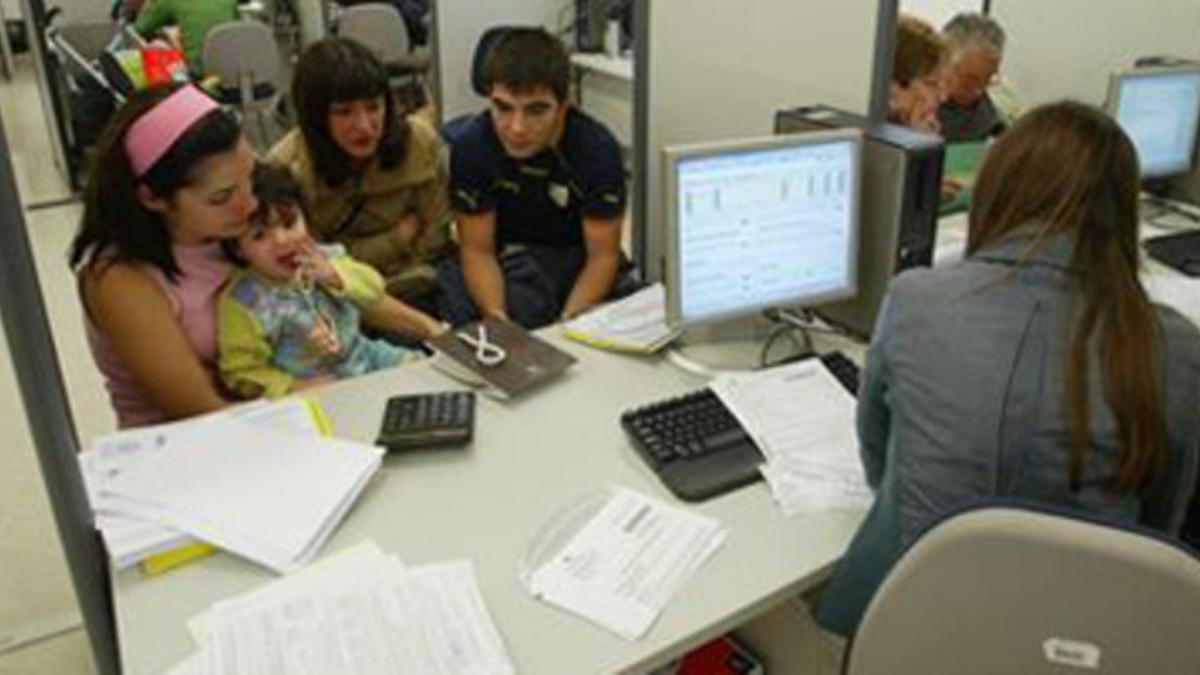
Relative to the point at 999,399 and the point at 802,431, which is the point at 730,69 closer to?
the point at 802,431

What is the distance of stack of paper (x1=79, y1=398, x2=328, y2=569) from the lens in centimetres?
127

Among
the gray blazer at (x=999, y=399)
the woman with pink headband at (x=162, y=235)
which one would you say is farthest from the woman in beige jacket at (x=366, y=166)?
the gray blazer at (x=999, y=399)

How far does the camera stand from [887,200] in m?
1.77

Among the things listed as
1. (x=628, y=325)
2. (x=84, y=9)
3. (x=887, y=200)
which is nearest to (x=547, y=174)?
(x=628, y=325)

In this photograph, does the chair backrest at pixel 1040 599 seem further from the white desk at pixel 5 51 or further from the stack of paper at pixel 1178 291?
the white desk at pixel 5 51

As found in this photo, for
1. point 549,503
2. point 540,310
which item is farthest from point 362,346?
point 549,503

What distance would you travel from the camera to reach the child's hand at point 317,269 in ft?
6.02

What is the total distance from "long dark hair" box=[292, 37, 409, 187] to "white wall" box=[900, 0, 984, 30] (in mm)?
2026

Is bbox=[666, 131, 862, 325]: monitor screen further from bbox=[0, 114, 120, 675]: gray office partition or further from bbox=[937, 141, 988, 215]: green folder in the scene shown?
bbox=[0, 114, 120, 675]: gray office partition

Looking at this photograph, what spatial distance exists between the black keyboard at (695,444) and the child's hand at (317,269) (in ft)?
2.23

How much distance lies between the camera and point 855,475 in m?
1.46

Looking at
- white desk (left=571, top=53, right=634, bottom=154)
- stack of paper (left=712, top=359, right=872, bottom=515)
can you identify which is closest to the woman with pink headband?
stack of paper (left=712, top=359, right=872, bottom=515)

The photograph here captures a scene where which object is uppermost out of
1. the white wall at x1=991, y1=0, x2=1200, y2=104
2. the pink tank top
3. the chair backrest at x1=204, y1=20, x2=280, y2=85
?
the white wall at x1=991, y1=0, x2=1200, y2=104

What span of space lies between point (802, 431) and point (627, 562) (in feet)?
1.37
